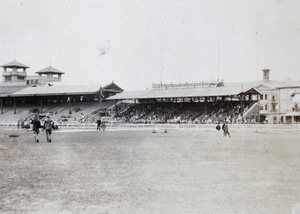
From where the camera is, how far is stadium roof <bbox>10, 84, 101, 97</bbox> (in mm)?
62237

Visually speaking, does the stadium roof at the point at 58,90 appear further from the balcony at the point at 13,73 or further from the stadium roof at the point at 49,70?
the balcony at the point at 13,73

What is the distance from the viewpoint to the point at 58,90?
65.3m

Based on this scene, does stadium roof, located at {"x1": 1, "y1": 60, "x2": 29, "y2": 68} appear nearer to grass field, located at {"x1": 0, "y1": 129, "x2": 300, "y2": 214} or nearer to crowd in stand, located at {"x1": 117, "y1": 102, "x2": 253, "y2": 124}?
crowd in stand, located at {"x1": 117, "y1": 102, "x2": 253, "y2": 124}

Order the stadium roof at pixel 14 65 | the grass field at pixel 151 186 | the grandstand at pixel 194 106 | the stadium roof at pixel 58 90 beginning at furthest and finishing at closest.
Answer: the stadium roof at pixel 14 65 → the stadium roof at pixel 58 90 → the grandstand at pixel 194 106 → the grass field at pixel 151 186

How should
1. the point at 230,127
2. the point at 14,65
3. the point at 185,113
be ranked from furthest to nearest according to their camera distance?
the point at 14,65 < the point at 185,113 < the point at 230,127

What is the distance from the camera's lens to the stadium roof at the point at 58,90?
204 ft

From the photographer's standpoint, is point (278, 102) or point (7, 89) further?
point (278, 102)

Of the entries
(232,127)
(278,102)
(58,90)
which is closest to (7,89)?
(58,90)

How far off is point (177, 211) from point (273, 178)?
3916mm

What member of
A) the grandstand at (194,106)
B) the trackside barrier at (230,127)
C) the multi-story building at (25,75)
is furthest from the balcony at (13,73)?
the trackside barrier at (230,127)

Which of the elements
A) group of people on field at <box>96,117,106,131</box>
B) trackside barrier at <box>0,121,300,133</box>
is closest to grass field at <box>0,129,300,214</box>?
trackside barrier at <box>0,121,300,133</box>

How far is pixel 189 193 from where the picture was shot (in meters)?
8.42

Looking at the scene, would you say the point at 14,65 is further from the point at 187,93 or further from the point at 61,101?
the point at 187,93

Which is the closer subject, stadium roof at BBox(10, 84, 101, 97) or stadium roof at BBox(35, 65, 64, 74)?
stadium roof at BBox(10, 84, 101, 97)
